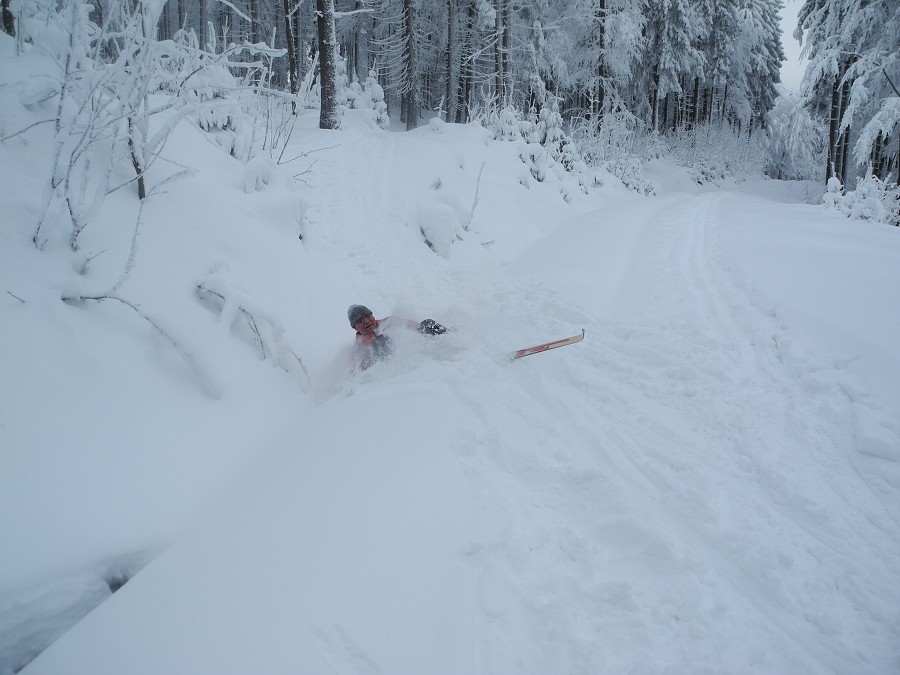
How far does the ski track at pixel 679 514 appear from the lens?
6.23ft

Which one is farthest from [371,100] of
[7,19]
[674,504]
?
[674,504]

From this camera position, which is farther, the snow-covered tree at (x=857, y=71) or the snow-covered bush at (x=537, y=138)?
the snow-covered bush at (x=537, y=138)

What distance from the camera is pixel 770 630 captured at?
1.92 meters

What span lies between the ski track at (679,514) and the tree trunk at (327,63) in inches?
443

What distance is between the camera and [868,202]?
9234mm

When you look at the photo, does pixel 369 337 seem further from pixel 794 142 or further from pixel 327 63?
pixel 794 142

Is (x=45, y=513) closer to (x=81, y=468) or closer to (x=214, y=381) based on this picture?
(x=81, y=468)

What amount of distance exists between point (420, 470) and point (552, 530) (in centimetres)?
82

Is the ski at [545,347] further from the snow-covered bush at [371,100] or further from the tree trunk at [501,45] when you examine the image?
the snow-covered bush at [371,100]

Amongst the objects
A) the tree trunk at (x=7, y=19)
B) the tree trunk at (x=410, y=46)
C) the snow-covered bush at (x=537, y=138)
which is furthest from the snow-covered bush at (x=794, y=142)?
the tree trunk at (x=7, y=19)

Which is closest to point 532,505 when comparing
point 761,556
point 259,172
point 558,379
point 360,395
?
point 761,556

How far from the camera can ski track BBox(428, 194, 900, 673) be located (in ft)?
6.23

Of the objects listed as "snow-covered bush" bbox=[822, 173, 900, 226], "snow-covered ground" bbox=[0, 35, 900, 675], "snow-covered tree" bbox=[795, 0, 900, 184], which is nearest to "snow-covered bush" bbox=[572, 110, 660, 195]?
"snow-covered tree" bbox=[795, 0, 900, 184]

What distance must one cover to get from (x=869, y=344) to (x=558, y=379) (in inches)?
96.3
